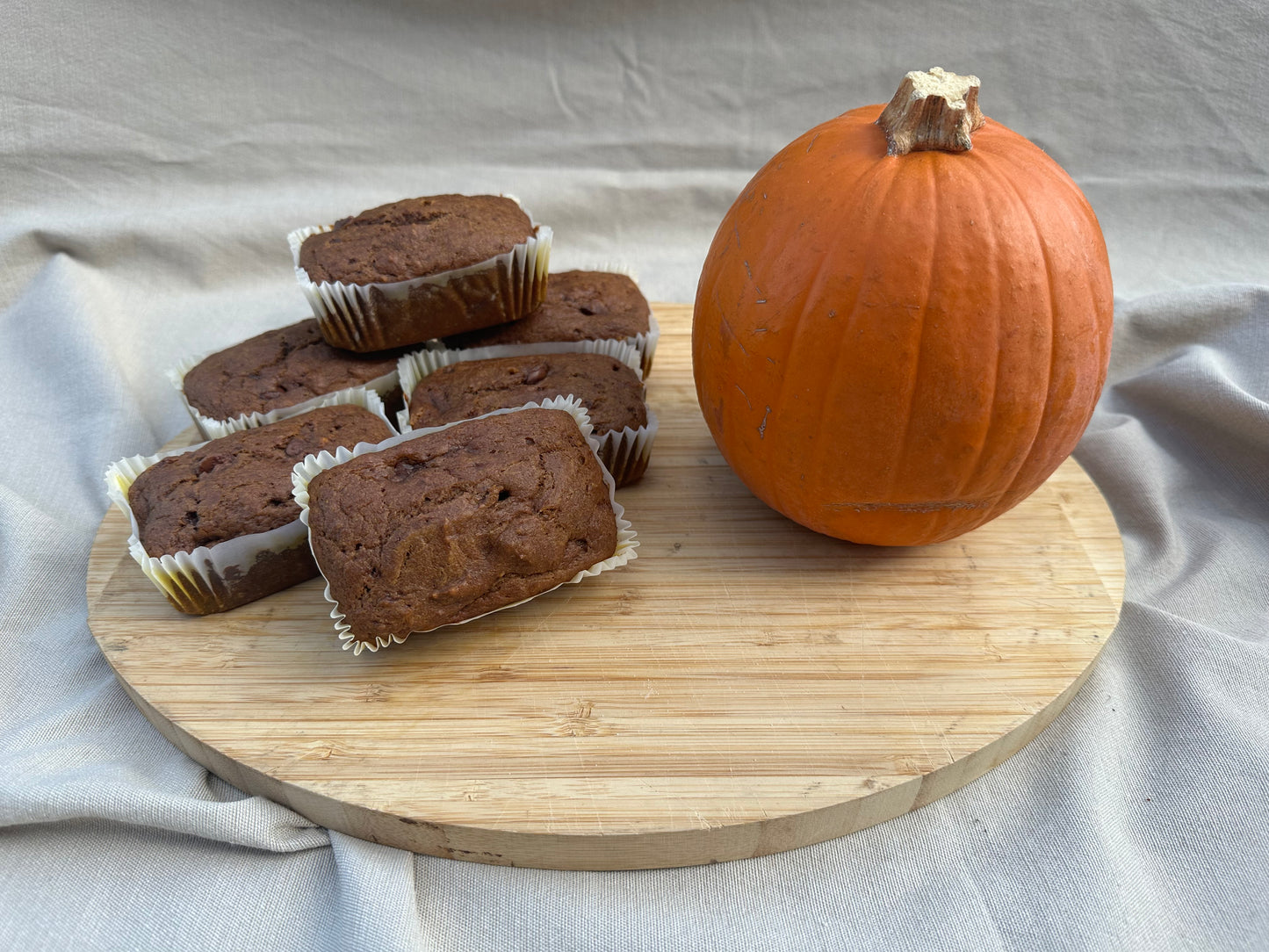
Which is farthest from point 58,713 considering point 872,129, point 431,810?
point 872,129

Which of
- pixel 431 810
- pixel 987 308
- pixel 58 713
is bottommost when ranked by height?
pixel 58 713

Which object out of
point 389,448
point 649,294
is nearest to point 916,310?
point 389,448

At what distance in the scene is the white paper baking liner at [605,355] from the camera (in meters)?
2.65

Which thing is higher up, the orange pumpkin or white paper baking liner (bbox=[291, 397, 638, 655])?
the orange pumpkin

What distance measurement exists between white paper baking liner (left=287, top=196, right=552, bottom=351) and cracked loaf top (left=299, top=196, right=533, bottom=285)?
0.8 inches

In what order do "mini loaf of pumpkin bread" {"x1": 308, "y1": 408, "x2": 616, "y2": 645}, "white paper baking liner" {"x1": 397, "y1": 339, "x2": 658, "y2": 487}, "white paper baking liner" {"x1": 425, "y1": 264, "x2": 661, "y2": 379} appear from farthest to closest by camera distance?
"white paper baking liner" {"x1": 425, "y1": 264, "x2": 661, "y2": 379} → "white paper baking liner" {"x1": 397, "y1": 339, "x2": 658, "y2": 487} → "mini loaf of pumpkin bread" {"x1": 308, "y1": 408, "x2": 616, "y2": 645}

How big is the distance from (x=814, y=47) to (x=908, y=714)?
3.09 meters

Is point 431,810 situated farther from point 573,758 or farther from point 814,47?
point 814,47

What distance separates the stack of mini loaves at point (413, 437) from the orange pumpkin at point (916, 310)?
1.70 feet

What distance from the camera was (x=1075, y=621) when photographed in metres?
2.34

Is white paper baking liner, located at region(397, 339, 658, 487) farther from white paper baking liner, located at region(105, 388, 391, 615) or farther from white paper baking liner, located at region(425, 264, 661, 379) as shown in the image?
white paper baking liner, located at region(105, 388, 391, 615)

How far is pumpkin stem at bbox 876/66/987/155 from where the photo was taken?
199cm

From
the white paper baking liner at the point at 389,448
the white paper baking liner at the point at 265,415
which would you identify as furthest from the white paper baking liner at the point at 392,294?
the white paper baking liner at the point at 389,448

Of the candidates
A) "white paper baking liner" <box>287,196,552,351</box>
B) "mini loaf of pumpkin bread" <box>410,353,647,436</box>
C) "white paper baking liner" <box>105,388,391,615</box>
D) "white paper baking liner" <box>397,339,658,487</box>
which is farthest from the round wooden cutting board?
"white paper baking liner" <box>287,196,552,351</box>
